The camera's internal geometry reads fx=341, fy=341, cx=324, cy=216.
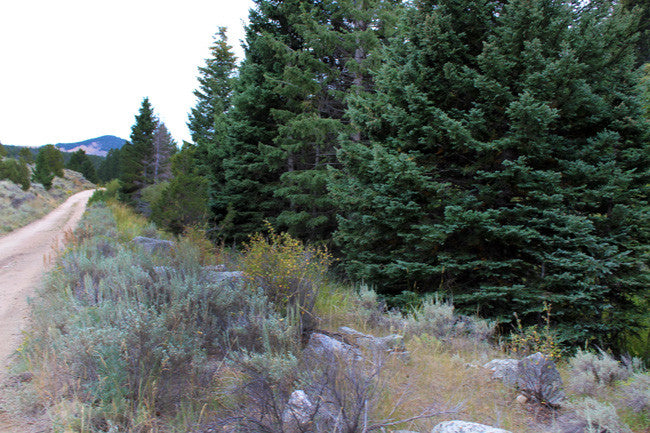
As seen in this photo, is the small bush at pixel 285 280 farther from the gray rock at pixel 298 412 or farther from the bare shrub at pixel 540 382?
the bare shrub at pixel 540 382

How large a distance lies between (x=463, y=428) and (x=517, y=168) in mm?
4572

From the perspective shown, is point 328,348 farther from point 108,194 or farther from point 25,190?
point 108,194

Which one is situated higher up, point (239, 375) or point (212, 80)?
point (212, 80)

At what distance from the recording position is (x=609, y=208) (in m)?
5.62

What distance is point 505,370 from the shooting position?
3428 millimetres

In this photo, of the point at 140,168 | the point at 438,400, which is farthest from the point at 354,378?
the point at 140,168

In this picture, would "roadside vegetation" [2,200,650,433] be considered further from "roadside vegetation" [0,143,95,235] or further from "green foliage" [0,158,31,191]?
"green foliage" [0,158,31,191]

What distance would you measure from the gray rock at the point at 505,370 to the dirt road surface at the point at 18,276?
4.11 metres

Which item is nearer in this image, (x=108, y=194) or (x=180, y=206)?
(x=180, y=206)

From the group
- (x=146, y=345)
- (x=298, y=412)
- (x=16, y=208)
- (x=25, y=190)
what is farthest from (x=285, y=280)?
(x=25, y=190)

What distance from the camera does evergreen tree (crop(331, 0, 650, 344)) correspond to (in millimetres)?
5367

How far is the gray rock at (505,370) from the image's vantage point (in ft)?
10.9

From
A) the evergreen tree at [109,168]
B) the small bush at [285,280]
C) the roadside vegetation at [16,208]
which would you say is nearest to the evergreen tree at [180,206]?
the small bush at [285,280]

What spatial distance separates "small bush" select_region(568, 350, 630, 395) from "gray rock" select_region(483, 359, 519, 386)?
584 mm
